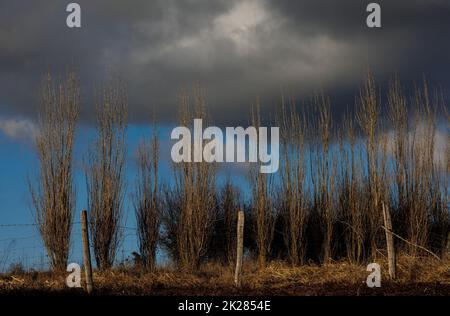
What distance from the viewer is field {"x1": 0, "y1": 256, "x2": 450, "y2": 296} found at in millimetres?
10828

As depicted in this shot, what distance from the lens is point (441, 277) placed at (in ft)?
41.7

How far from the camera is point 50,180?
54.6 feet

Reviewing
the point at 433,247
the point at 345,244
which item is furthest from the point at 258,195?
the point at 433,247

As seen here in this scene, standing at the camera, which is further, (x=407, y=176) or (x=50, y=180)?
(x=407, y=176)

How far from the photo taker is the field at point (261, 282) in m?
10.8

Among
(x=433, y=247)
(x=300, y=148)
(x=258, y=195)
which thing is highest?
(x=300, y=148)

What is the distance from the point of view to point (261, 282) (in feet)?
43.0
